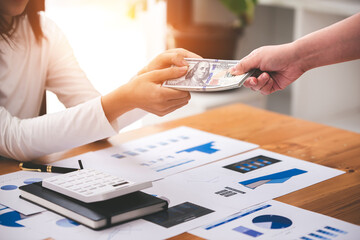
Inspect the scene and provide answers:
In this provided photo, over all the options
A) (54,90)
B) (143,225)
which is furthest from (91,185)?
(54,90)

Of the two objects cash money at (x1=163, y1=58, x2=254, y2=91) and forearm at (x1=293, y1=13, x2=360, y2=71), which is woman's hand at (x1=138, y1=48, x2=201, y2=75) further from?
forearm at (x1=293, y1=13, x2=360, y2=71)

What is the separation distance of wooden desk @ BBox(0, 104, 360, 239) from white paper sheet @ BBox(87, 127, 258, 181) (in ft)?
0.15

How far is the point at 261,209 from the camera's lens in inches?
40.1

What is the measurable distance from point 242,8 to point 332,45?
166cm

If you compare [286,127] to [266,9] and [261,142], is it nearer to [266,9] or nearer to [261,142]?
[261,142]

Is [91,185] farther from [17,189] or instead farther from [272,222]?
[272,222]

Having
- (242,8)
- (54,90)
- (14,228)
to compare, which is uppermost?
(242,8)

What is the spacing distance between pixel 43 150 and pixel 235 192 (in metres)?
0.51

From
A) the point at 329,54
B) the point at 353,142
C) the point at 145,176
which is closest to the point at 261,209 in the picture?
the point at 145,176

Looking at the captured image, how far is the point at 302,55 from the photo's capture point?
1.26 meters

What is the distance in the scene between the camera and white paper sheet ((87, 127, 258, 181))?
1.25 m

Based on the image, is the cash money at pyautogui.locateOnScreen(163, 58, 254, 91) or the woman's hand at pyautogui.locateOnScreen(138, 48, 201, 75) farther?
the woman's hand at pyautogui.locateOnScreen(138, 48, 201, 75)

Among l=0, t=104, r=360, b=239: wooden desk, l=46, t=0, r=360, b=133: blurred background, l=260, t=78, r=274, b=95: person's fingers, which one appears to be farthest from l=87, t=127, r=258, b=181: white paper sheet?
l=46, t=0, r=360, b=133: blurred background

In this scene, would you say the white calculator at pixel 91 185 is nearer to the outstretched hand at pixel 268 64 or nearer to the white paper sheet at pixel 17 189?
the white paper sheet at pixel 17 189
